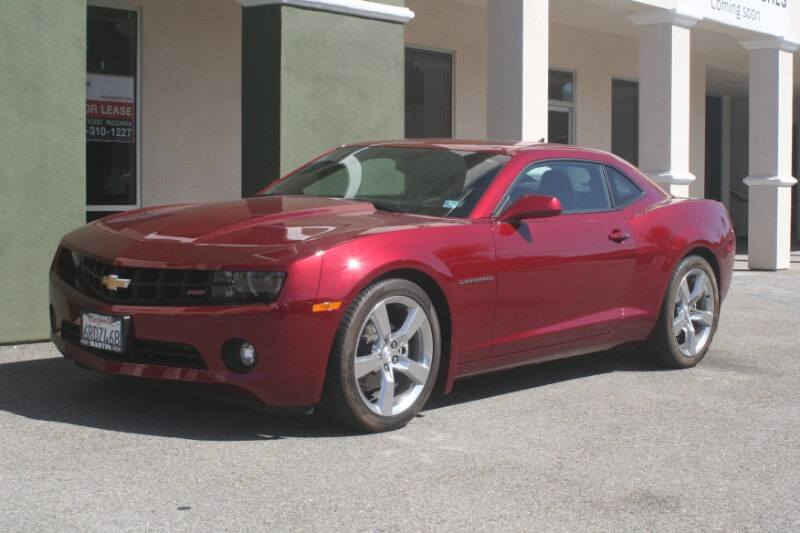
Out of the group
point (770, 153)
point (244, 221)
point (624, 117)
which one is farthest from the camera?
point (624, 117)

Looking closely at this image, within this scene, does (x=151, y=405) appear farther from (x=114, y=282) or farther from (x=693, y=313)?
(x=693, y=313)

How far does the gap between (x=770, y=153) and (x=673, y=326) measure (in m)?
10.1

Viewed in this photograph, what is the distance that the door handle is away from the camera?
22.3 ft

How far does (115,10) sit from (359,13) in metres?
3.16

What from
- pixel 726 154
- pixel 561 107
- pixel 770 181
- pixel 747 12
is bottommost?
pixel 770 181

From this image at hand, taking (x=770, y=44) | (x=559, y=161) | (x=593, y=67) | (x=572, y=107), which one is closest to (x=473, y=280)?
(x=559, y=161)

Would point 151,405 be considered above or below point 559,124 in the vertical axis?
below

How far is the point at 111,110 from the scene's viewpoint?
37.5 feet

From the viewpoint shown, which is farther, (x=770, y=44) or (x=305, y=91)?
(x=770, y=44)

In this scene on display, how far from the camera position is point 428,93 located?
15.3 m

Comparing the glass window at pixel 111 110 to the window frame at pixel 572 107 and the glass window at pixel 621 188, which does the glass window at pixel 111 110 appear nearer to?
the glass window at pixel 621 188

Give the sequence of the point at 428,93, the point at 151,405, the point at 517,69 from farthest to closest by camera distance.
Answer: the point at 428,93
the point at 517,69
the point at 151,405

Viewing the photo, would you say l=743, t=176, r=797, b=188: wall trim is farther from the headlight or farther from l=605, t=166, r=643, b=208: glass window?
the headlight

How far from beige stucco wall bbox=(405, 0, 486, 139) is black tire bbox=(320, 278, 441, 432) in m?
9.78
